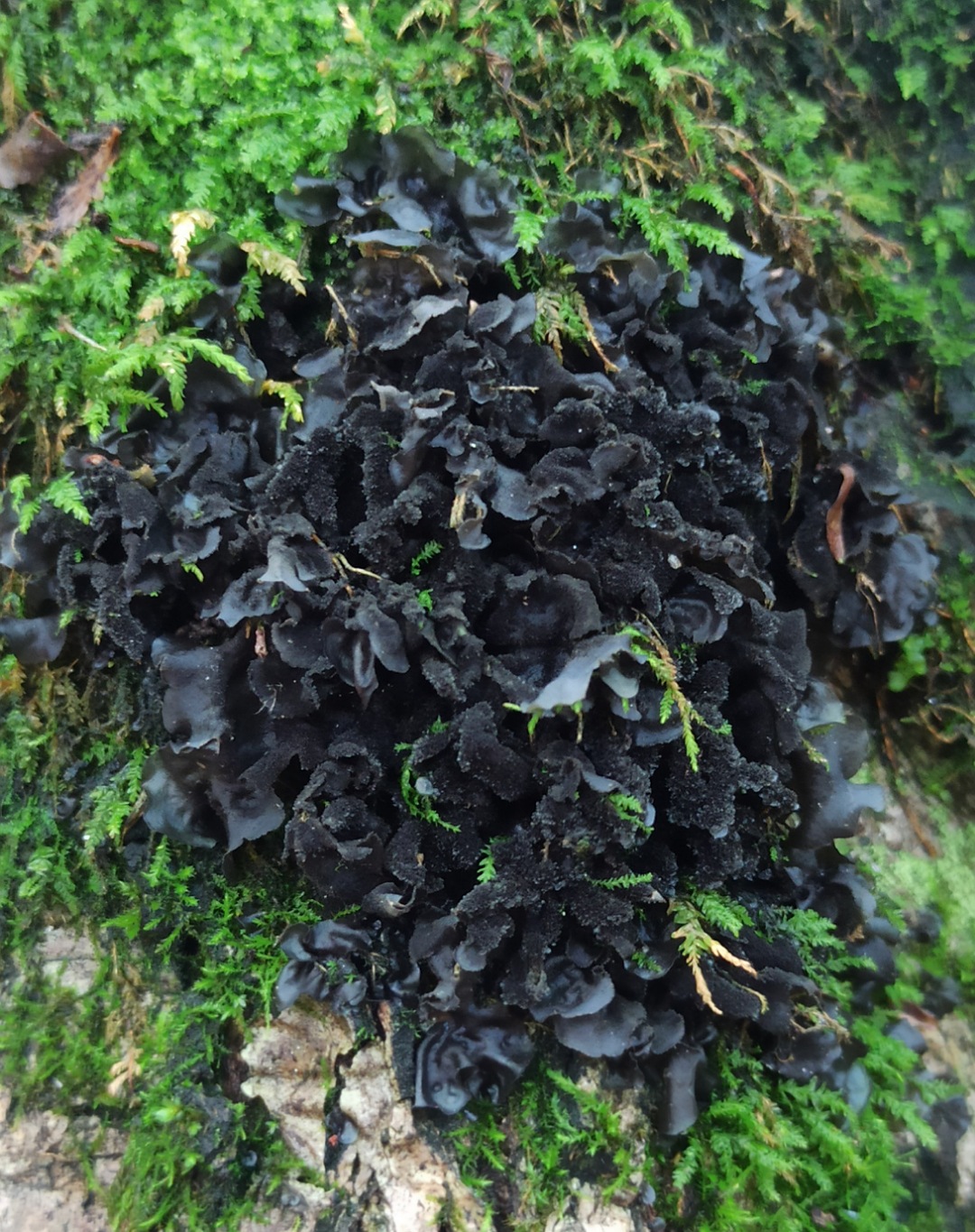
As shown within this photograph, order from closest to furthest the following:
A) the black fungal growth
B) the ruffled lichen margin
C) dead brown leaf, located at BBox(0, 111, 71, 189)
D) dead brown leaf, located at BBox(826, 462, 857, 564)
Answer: the black fungal growth, the ruffled lichen margin, dead brown leaf, located at BBox(0, 111, 71, 189), dead brown leaf, located at BBox(826, 462, 857, 564)

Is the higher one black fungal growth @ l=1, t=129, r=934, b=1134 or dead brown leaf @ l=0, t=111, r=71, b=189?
dead brown leaf @ l=0, t=111, r=71, b=189

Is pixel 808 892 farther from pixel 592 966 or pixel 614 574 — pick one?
pixel 614 574

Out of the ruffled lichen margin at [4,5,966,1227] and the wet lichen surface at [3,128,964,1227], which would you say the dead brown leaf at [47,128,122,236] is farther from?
the wet lichen surface at [3,128,964,1227]

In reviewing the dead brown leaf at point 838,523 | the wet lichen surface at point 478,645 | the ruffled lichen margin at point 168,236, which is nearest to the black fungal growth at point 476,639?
the wet lichen surface at point 478,645

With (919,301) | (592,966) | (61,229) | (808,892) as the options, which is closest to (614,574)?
(592,966)

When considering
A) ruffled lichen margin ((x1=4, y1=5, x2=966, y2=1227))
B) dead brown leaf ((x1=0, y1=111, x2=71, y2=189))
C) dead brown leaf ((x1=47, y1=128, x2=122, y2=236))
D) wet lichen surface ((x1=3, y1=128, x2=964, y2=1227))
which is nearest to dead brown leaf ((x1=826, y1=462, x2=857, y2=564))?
wet lichen surface ((x1=3, y1=128, x2=964, y2=1227))
